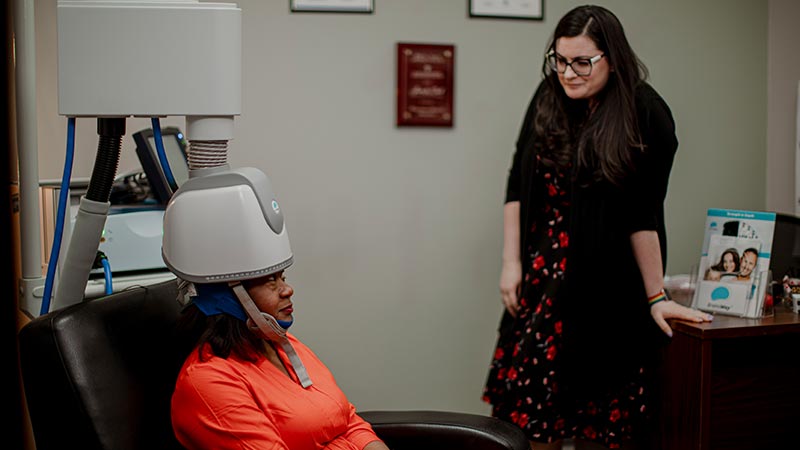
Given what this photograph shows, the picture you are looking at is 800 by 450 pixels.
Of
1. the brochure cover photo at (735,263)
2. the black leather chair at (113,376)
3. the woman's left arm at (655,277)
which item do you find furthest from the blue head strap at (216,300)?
the brochure cover photo at (735,263)

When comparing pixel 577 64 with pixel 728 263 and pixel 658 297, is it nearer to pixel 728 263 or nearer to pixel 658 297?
pixel 658 297

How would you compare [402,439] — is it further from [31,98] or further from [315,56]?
[315,56]

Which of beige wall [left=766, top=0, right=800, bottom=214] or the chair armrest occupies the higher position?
beige wall [left=766, top=0, right=800, bottom=214]

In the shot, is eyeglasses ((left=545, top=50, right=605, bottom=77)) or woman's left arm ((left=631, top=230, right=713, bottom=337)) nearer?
eyeglasses ((left=545, top=50, right=605, bottom=77))

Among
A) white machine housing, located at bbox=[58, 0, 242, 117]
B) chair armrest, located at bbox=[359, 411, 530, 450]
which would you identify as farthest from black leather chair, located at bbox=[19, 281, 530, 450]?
white machine housing, located at bbox=[58, 0, 242, 117]

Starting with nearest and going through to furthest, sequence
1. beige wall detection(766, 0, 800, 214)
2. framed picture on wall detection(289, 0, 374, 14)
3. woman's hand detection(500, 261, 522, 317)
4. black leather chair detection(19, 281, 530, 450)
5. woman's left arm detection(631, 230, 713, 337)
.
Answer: black leather chair detection(19, 281, 530, 450)
woman's left arm detection(631, 230, 713, 337)
woman's hand detection(500, 261, 522, 317)
framed picture on wall detection(289, 0, 374, 14)
beige wall detection(766, 0, 800, 214)

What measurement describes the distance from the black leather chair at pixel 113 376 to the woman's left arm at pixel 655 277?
806mm

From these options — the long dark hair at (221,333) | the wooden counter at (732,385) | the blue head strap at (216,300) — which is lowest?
the wooden counter at (732,385)

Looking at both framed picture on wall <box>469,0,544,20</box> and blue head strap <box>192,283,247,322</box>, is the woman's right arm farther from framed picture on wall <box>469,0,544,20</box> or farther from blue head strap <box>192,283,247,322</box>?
blue head strap <box>192,283,247,322</box>

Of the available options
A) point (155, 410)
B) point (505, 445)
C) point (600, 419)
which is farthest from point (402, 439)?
point (600, 419)

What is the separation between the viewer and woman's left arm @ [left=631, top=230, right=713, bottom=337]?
7.47ft

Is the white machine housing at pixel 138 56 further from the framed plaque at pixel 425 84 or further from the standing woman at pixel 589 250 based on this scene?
the framed plaque at pixel 425 84

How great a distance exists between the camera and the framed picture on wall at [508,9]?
2.80m

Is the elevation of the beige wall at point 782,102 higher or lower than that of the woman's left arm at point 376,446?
higher
